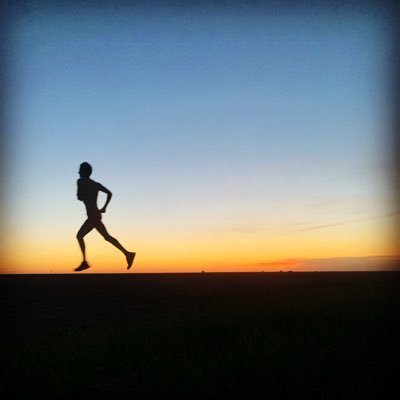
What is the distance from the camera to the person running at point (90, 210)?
17.9ft

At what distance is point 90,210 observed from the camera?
573cm

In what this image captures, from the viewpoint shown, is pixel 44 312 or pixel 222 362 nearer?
pixel 222 362

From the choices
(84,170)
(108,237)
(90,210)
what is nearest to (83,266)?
(108,237)

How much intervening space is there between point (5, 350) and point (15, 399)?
232cm

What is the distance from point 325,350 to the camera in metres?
8.02

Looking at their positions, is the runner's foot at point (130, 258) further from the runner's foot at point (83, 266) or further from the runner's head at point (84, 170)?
the runner's head at point (84, 170)

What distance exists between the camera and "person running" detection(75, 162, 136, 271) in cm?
544

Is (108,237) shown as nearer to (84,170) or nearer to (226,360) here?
(84,170)

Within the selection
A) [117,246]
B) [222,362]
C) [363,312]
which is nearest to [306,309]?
[363,312]

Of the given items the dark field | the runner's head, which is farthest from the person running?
the dark field

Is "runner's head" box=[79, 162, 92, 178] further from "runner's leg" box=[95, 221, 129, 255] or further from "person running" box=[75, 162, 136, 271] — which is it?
"runner's leg" box=[95, 221, 129, 255]

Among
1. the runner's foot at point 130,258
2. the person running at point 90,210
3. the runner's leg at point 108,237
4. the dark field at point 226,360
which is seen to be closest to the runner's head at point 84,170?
the person running at point 90,210

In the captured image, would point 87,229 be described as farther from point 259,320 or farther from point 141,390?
point 259,320

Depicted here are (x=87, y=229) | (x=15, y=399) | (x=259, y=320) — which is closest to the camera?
(x=87, y=229)
